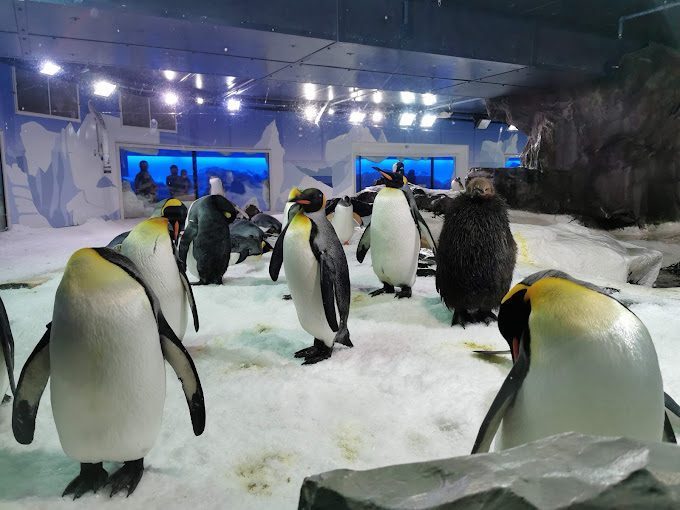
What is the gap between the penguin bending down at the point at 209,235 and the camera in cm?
390

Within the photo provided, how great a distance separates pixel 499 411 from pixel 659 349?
1.80 metres

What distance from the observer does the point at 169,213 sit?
2.53 metres

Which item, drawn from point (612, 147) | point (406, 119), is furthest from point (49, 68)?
point (612, 147)

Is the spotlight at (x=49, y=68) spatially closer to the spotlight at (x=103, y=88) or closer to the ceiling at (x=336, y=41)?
the ceiling at (x=336, y=41)

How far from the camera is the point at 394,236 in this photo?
3629 mm

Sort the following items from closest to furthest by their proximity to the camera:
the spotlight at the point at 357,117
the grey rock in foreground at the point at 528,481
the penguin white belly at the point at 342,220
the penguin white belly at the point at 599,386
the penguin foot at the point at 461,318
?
the grey rock in foreground at the point at 528,481, the penguin white belly at the point at 599,386, the penguin foot at the point at 461,318, the penguin white belly at the point at 342,220, the spotlight at the point at 357,117

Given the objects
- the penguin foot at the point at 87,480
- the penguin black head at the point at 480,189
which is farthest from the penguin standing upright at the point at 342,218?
the penguin foot at the point at 87,480

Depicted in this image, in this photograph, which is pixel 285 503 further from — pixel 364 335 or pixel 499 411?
pixel 364 335

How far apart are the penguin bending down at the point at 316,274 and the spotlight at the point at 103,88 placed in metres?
6.07

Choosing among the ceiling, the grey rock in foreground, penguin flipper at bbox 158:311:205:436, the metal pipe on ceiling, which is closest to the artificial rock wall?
the ceiling

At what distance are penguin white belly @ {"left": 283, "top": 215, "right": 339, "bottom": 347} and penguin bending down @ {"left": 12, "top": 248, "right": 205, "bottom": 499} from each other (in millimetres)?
1065

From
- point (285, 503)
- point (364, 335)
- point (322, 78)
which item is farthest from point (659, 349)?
point (322, 78)

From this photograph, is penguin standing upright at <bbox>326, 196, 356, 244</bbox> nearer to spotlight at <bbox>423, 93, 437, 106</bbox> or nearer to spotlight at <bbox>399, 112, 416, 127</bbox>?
spotlight at <bbox>423, 93, 437, 106</bbox>

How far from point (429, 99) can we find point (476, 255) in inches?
271
